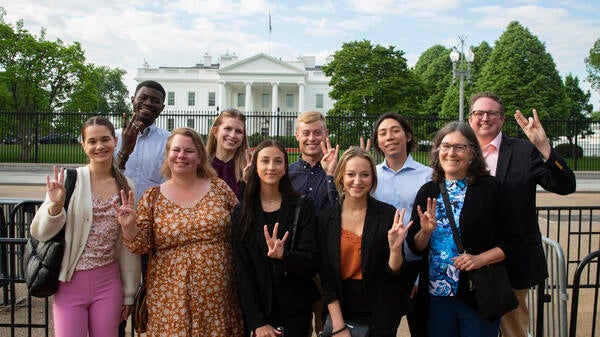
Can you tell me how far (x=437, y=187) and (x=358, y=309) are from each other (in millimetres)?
1003

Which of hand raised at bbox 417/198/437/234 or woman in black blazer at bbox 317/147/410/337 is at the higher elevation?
hand raised at bbox 417/198/437/234

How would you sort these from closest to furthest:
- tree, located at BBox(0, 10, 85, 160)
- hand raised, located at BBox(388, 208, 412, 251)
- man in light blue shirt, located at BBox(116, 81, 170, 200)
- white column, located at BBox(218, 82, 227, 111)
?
hand raised, located at BBox(388, 208, 412, 251) → man in light blue shirt, located at BBox(116, 81, 170, 200) → tree, located at BBox(0, 10, 85, 160) → white column, located at BBox(218, 82, 227, 111)

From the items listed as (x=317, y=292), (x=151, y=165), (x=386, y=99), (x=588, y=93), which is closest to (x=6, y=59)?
(x=386, y=99)

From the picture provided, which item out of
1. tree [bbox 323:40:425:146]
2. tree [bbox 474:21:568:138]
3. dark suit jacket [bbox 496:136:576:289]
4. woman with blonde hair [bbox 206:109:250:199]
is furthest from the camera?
tree [bbox 323:40:425:146]

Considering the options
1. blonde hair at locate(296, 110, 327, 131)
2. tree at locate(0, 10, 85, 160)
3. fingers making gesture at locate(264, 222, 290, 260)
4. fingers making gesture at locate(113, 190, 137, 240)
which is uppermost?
tree at locate(0, 10, 85, 160)

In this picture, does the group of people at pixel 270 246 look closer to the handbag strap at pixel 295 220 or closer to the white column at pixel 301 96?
the handbag strap at pixel 295 220

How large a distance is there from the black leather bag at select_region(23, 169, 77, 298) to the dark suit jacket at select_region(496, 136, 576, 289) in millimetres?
3166

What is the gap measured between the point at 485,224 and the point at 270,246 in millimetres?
1427

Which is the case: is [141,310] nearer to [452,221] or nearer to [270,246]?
[270,246]

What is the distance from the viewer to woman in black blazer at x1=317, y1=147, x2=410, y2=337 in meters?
2.99

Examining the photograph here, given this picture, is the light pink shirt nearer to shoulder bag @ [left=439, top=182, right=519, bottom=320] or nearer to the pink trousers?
shoulder bag @ [left=439, top=182, right=519, bottom=320]

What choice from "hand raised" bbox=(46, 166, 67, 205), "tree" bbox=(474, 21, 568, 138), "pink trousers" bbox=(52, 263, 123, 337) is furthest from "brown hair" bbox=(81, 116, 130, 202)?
"tree" bbox=(474, 21, 568, 138)

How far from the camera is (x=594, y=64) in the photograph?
38.8 metres

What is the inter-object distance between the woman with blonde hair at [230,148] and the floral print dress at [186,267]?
908mm
